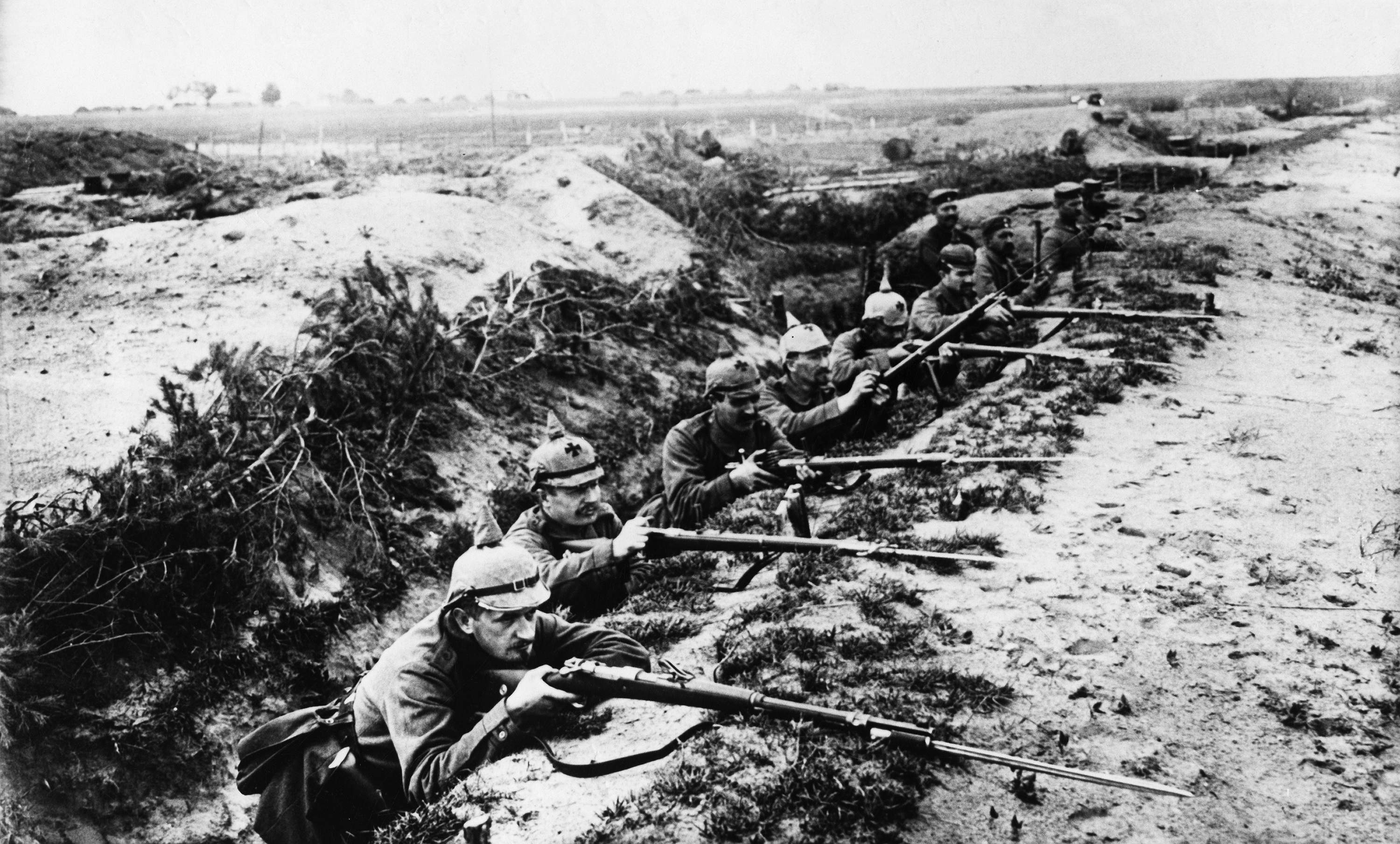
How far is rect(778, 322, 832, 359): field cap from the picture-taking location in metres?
10.6

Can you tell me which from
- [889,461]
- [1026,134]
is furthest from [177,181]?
[1026,134]

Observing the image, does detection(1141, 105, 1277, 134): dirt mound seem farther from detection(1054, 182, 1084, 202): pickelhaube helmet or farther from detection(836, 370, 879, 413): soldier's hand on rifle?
detection(836, 370, 879, 413): soldier's hand on rifle

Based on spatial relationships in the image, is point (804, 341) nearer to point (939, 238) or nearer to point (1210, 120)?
point (939, 238)

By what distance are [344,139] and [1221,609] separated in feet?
91.7

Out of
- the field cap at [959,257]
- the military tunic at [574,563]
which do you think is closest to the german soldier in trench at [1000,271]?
the field cap at [959,257]

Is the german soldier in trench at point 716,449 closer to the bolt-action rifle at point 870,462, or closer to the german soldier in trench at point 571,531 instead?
the bolt-action rifle at point 870,462

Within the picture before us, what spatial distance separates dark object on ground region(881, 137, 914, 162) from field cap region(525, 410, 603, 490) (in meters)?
22.0

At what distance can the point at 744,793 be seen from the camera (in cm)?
479

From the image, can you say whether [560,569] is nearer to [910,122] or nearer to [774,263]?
[774,263]

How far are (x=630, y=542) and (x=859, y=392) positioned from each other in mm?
4126

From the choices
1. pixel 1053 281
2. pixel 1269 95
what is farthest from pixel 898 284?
pixel 1269 95

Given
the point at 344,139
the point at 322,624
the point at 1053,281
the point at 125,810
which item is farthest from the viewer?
the point at 344,139

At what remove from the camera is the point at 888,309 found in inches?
469

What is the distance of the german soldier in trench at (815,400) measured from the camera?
10.2m
